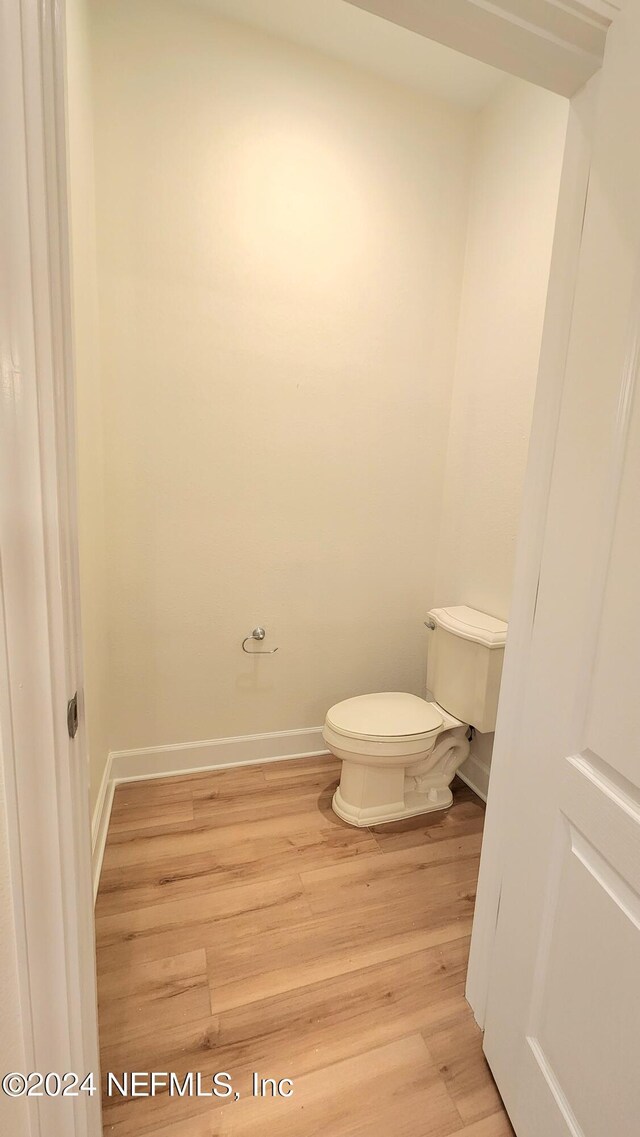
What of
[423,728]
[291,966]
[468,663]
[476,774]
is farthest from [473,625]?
[291,966]

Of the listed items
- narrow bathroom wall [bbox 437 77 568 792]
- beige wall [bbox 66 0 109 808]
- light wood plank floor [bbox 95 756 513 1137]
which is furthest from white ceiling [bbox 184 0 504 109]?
light wood plank floor [bbox 95 756 513 1137]

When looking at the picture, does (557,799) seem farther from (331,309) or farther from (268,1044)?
(331,309)

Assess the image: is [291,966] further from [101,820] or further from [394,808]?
[101,820]

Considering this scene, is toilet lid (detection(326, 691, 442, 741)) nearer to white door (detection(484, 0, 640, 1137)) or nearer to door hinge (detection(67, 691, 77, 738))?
white door (detection(484, 0, 640, 1137))

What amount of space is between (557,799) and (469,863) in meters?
1.06

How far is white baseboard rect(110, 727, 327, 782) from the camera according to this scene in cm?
204

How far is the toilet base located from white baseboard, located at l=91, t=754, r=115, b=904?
0.85m

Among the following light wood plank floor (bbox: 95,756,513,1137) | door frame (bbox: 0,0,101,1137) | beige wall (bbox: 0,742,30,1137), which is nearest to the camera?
door frame (bbox: 0,0,101,1137)

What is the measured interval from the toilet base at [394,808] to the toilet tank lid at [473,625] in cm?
69

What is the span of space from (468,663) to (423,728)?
1.00 ft

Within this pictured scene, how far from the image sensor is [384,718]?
188cm

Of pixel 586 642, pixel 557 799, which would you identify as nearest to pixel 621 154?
pixel 586 642

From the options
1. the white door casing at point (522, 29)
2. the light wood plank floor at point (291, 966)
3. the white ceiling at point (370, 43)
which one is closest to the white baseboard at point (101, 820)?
the light wood plank floor at point (291, 966)

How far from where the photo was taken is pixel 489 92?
73.9 inches
